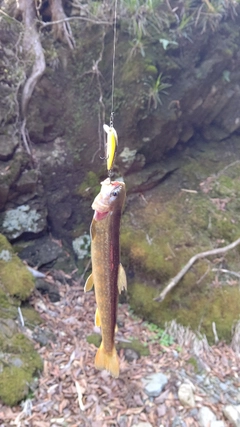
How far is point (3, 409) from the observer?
9.11 feet

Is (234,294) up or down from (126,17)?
down

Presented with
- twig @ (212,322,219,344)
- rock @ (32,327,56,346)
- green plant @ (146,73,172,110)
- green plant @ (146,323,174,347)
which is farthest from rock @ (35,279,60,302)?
green plant @ (146,73,172,110)

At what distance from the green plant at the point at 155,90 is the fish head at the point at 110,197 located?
387cm

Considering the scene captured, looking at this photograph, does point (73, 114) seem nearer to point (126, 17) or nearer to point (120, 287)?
point (126, 17)

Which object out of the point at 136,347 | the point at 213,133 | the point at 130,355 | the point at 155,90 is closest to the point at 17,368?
the point at 130,355

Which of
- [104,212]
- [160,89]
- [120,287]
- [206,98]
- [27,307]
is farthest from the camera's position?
[206,98]

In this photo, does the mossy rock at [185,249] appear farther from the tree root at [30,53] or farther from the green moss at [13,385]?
the tree root at [30,53]

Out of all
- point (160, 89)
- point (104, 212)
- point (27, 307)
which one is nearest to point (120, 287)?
point (104, 212)

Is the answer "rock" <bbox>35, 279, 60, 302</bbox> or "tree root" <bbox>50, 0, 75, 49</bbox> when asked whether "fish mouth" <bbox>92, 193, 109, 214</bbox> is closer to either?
"rock" <bbox>35, 279, 60, 302</bbox>

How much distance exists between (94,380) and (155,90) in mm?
4078

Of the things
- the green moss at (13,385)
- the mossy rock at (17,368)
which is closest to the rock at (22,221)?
the mossy rock at (17,368)

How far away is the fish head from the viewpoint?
1.50 m

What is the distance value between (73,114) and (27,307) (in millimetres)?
3121

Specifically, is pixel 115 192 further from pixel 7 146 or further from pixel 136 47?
pixel 136 47
